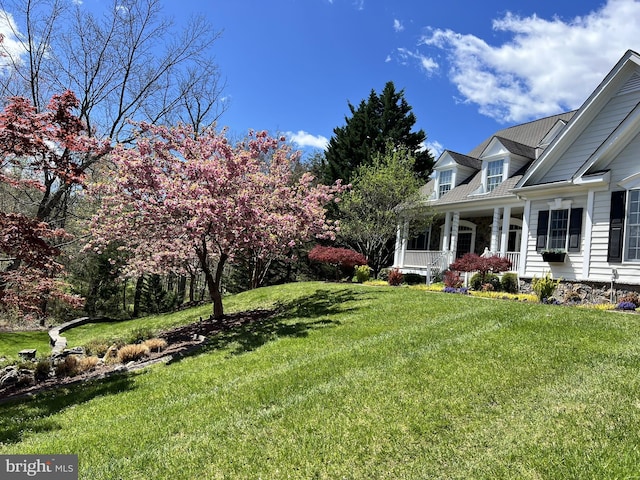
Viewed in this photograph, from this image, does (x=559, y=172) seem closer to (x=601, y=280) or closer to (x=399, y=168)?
(x=601, y=280)

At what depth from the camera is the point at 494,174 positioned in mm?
16875

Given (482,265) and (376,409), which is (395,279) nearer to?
(482,265)

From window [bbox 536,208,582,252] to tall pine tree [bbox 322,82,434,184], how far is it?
1146 cm

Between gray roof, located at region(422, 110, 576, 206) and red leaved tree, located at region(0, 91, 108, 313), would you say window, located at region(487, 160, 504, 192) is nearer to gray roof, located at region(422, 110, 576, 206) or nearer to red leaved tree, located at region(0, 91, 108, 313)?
gray roof, located at region(422, 110, 576, 206)

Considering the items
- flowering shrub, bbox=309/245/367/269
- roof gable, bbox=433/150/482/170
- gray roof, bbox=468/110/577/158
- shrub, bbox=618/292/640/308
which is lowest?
shrub, bbox=618/292/640/308

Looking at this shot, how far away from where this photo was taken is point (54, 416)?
5.07m

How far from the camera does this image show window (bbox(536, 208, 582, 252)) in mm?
11844

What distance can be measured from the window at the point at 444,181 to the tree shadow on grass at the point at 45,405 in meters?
16.0

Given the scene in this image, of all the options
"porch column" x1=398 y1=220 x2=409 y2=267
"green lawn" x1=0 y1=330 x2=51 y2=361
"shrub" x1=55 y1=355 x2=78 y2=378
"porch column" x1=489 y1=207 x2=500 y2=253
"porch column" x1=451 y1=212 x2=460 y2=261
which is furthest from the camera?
"porch column" x1=398 y1=220 x2=409 y2=267

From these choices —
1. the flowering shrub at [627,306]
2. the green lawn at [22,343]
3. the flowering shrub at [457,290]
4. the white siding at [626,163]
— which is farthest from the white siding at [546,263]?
the green lawn at [22,343]

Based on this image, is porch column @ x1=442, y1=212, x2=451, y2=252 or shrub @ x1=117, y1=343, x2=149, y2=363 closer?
shrub @ x1=117, y1=343, x2=149, y2=363

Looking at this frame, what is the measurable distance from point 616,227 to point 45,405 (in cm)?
1284

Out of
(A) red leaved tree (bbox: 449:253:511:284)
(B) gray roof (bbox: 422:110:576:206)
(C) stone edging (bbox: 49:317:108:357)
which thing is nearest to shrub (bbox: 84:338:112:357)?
(C) stone edging (bbox: 49:317:108:357)

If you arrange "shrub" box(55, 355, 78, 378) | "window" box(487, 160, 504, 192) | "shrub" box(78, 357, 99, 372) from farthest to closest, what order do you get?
"window" box(487, 160, 504, 192), "shrub" box(78, 357, 99, 372), "shrub" box(55, 355, 78, 378)
